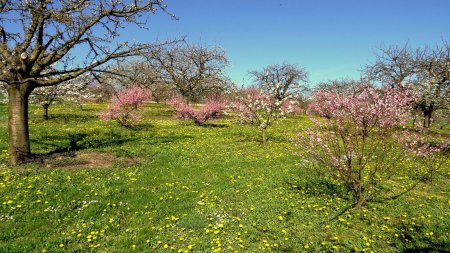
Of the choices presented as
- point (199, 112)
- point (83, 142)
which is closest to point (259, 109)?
point (199, 112)

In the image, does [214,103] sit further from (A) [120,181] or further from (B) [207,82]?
(A) [120,181]

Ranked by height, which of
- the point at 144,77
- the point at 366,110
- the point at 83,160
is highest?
the point at 144,77

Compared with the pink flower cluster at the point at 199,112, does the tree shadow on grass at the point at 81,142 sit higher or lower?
lower

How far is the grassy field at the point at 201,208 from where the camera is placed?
6773 mm

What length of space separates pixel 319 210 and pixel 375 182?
3964mm

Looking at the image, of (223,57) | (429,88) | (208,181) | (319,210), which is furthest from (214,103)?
(319,210)

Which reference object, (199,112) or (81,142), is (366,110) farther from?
(199,112)

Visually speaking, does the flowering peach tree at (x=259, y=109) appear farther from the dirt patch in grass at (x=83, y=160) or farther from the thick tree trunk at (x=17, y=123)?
the thick tree trunk at (x=17, y=123)

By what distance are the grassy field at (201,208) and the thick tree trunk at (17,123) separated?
2.29 feet

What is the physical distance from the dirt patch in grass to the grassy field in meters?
0.04

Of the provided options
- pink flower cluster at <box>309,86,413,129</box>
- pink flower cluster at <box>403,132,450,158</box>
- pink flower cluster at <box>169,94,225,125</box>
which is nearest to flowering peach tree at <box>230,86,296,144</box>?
pink flower cluster at <box>169,94,225,125</box>

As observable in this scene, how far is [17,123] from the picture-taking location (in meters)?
12.2

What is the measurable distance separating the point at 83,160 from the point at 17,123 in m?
2.77

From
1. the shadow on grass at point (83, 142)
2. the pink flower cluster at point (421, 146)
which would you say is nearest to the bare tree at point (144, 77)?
the shadow on grass at point (83, 142)
